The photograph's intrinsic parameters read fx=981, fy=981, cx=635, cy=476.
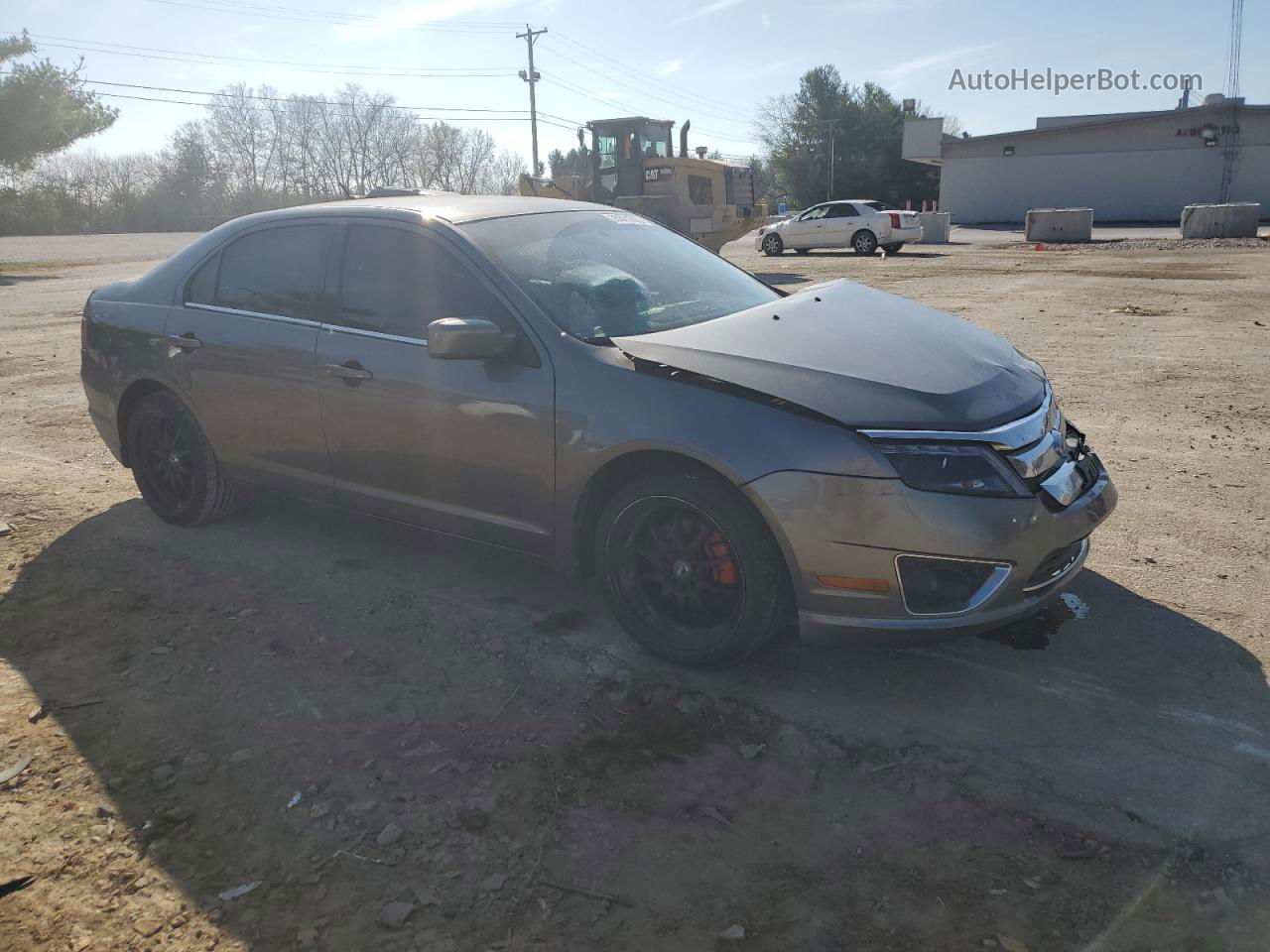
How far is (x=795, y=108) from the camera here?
72.4 metres

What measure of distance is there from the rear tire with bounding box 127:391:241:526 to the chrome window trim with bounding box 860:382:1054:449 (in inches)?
137

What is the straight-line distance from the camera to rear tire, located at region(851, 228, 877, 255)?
96.2 feet

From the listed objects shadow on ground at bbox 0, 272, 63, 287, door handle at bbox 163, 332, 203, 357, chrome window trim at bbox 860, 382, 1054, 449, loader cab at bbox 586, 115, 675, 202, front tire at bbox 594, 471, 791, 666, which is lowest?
front tire at bbox 594, 471, 791, 666

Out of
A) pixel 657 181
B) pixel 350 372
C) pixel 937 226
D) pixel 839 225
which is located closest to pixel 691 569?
pixel 350 372

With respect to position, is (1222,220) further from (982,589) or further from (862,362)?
(982,589)

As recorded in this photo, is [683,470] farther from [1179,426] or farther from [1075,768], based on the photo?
[1179,426]

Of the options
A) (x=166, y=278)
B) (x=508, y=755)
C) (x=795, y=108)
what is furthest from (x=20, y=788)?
(x=795, y=108)

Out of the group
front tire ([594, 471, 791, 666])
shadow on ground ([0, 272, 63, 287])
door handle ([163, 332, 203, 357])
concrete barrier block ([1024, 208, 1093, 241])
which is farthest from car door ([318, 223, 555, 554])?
concrete barrier block ([1024, 208, 1093, 241])

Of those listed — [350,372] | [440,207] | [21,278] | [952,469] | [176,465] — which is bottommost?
[176,465]

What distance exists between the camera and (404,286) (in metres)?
4.25

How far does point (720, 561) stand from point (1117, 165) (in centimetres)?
4926

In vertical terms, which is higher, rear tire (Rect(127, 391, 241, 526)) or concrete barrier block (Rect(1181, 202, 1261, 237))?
concrete barrier block (Rect(1181, 202, 1261, 237))

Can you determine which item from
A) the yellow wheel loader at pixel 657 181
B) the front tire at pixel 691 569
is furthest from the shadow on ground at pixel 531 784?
the yellow wheel loader at pixel 657 181

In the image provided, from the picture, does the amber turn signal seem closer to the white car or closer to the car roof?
the car roof
